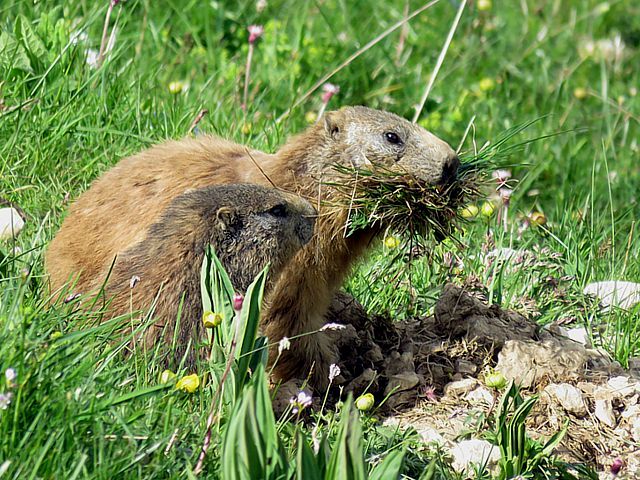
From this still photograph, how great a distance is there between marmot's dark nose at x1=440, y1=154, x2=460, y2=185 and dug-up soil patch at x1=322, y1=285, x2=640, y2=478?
0.60 meters

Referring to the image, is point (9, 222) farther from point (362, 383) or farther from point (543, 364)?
point (543, 364)

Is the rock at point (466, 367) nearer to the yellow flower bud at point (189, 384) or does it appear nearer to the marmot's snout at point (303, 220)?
the marmot's snout at point (303, 220)

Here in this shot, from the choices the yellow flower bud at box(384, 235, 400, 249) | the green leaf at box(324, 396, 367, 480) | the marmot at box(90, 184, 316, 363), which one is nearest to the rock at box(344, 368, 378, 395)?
the marmot at box(90, 184, 316, 363)

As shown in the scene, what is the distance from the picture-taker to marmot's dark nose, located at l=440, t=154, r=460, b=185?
15.8ft

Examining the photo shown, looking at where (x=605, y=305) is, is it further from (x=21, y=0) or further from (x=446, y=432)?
(x=21, y=0)

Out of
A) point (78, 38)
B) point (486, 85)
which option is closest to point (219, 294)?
point (78, 38)

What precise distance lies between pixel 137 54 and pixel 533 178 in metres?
2.88

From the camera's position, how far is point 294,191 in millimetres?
5102

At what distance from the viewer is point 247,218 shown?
15.6ft

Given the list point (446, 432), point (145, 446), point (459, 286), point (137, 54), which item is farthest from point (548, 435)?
point (137, 54)

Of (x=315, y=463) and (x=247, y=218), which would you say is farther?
(x=247, y=218)

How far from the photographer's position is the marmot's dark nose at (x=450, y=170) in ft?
15.8

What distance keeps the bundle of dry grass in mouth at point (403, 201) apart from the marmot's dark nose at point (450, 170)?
0.09 feet

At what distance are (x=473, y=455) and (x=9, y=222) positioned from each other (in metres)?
2.61
